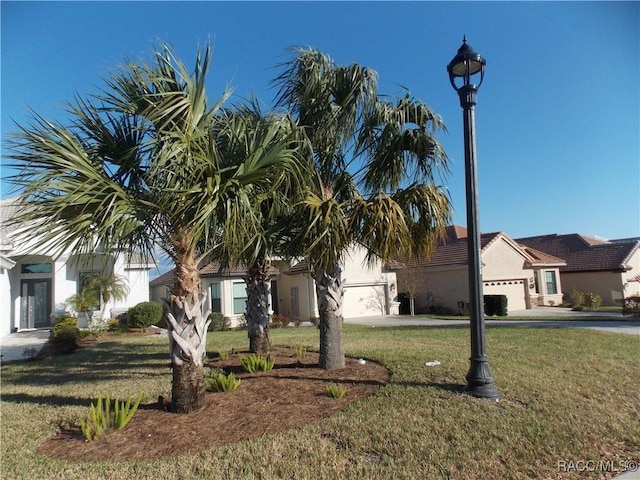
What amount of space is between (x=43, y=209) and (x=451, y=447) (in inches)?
216

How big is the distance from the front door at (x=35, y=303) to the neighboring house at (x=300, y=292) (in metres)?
5.69

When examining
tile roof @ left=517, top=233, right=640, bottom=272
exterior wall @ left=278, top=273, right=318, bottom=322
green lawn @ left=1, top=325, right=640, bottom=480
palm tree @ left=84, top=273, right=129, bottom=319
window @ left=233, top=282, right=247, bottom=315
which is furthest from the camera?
tile roof @ left=517, top=233, right=640, bottom=272

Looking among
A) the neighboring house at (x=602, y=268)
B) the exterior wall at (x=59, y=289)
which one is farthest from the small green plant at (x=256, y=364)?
the neighboring house at (x=602, y=268)

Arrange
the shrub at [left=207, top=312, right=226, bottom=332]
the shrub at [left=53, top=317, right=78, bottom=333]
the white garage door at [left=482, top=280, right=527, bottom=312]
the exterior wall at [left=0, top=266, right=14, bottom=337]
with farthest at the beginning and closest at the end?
the white garage door at [left=482, top=280, right=527, bottom=312] → the shrub at [left=207, top=312, right=226, bottom=332] → the shrub at [left=53, top=317, right=78, bottom=333] → the exterior wall at [left=0, top=266, right=14, bottom=337]

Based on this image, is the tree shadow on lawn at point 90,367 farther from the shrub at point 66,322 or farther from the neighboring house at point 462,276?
the neighboring house at point 462,276

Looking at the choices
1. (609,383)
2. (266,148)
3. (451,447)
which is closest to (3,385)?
(266,148)

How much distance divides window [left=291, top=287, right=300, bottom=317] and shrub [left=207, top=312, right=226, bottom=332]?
5087 mm

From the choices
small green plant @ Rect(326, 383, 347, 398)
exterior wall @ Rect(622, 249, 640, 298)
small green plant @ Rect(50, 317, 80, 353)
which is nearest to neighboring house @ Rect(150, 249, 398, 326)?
small green plant @ Rect(50, 317, 80, 353)

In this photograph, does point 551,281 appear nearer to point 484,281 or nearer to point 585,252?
point 585,252

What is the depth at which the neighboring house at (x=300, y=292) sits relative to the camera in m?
22.4

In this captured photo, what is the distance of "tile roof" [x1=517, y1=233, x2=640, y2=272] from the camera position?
31506 millimetres

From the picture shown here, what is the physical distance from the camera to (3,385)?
9000 mm

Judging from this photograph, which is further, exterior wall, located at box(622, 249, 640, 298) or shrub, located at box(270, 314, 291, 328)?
exterior wall, located at box(622, 249, 640, 298)

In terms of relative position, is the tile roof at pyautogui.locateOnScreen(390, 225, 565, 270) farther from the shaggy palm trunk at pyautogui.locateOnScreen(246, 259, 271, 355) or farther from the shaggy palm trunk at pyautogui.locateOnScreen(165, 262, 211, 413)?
the shaggy palm trunk at pyautogui.locateOnScreen(165, 262, 211, 413)
